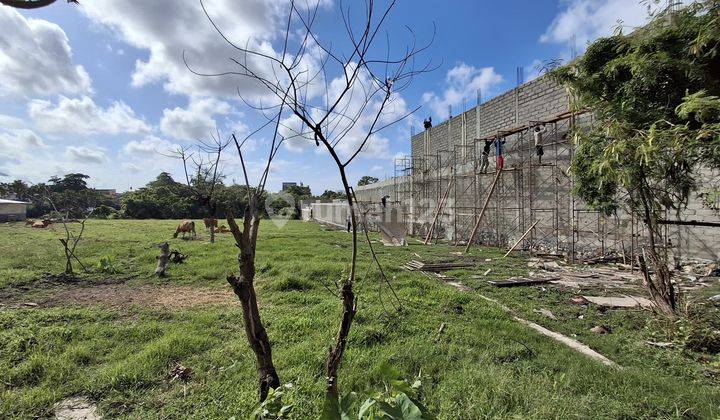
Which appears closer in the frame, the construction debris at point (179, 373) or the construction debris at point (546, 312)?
the construction debris at point (179, 373)

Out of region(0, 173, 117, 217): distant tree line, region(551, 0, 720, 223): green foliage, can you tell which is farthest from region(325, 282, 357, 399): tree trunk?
region(0, 173, 117, 217): distant tree line

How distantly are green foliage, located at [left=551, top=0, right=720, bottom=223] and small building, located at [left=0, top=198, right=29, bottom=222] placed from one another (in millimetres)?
33341

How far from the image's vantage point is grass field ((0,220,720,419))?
2393mm

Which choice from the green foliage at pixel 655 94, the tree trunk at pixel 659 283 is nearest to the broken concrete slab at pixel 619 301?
the tree trunk at pixel 659 283

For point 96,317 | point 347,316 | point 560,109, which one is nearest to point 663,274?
point 347,316

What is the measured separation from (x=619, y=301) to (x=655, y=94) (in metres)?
3.42

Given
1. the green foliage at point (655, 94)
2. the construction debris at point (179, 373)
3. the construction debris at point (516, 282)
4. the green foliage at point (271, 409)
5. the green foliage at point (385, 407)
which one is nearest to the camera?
the green foliage at point (385, 407)

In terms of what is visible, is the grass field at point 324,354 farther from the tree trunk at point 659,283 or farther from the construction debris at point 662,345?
the tree trunk at point 659,283

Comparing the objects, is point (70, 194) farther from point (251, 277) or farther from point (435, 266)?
point (251, 277)

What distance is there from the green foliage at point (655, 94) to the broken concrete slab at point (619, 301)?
172 cm

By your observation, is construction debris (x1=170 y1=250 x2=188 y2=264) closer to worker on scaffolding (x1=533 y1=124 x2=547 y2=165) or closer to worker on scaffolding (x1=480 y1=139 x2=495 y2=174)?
worker on scaffolding (x1=480 y1=139 x2=495 y2=174)

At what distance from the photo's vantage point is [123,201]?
31.3 meters

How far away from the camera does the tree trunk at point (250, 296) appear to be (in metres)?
1.82

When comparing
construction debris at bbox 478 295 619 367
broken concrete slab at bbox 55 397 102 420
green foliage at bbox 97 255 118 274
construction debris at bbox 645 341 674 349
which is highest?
green foliage at bbox 97 255 118 274
